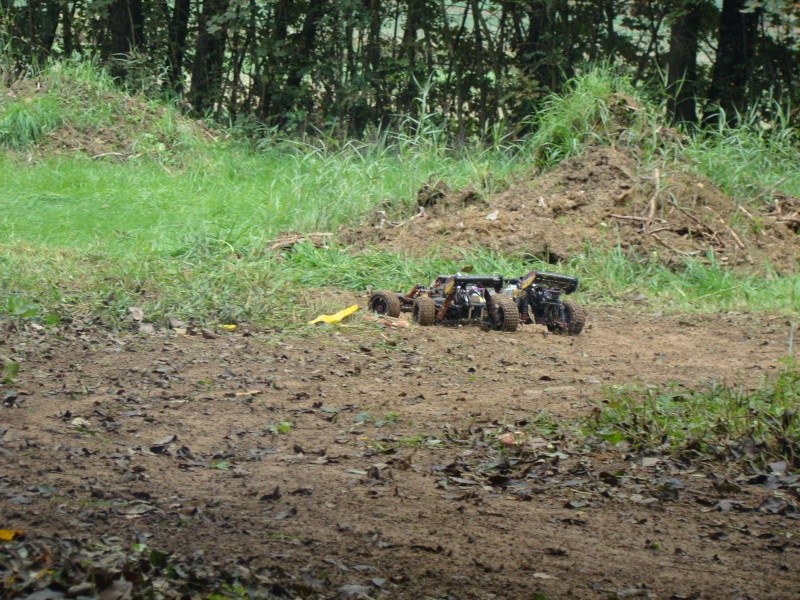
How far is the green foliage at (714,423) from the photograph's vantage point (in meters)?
4.42

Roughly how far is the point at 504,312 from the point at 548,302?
0.38 metres

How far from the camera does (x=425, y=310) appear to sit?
24.0 feet

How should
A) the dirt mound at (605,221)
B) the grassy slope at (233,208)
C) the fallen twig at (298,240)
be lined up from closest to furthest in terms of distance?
the grassy slope at (233,208) < the fallen twig at (298,240) < the dirt mound at (605,221)

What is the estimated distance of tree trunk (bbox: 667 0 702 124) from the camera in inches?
567

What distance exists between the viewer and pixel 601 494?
398 cm

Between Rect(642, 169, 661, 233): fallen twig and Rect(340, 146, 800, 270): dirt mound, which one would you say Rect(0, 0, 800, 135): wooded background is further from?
Rect(642, 169, 661, 233): fallen twig

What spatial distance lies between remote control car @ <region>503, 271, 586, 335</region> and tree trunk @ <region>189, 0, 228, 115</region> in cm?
990

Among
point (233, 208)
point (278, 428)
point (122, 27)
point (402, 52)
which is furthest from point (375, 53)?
point (278, 428)

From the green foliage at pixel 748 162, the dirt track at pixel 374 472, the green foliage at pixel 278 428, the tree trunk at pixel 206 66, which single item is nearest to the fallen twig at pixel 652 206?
the green foliage at pixel 748 162

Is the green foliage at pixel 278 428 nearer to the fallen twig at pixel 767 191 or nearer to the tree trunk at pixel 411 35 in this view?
the fallen twig at pixel 767 191

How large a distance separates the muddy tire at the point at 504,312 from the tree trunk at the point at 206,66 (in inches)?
393

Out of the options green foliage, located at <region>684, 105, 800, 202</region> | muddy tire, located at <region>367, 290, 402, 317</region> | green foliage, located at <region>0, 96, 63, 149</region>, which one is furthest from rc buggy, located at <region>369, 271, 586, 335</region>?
green foliage, located at <region>0, 96, 63, 149</region>

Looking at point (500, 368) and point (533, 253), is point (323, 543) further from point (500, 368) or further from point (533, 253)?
point (533, 253)

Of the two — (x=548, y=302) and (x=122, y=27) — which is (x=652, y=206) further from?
A: (x=122, y=27)
